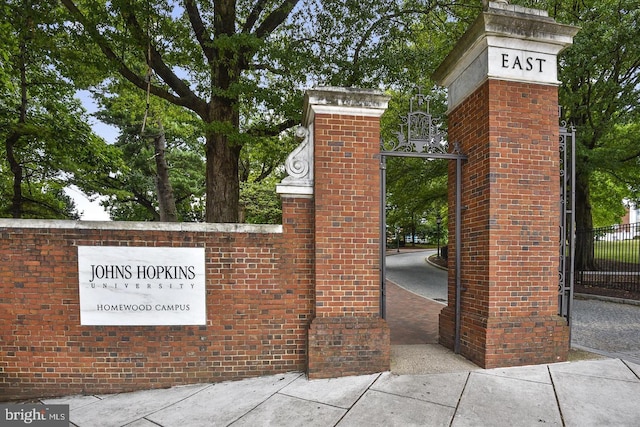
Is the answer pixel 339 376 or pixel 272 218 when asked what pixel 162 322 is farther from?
pixel 272 218

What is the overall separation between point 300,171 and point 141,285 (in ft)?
7.84

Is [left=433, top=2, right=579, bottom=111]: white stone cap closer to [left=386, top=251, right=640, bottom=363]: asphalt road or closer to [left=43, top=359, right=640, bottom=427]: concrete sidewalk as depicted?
[left=43, top=359, right=640, bottom=427]: concrete sidewalk

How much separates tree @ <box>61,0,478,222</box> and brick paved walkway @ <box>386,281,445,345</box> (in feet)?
14.9

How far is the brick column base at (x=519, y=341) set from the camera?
419 centimetres

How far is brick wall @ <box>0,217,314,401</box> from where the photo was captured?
13.1 ft

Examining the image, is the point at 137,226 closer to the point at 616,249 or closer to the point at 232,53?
the point at 232,53

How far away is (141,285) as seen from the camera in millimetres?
4102

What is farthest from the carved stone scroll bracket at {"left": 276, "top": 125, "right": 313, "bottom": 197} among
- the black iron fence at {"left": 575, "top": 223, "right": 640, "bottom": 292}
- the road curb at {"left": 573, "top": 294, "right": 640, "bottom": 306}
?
the black iron fence at {"left": 575, "top": 223, "right": 640, "bottom": 292}

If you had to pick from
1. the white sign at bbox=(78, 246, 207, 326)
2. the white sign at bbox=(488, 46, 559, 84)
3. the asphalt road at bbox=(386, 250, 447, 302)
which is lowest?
the asphalt road at bbox=(386, 250, 447, 302)

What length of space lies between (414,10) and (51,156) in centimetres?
1212

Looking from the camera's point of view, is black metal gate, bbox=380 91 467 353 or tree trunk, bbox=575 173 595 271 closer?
black metal gate, bbox=380 91 467 353

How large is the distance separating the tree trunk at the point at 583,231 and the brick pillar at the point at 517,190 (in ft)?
31.7

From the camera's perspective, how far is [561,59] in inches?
359

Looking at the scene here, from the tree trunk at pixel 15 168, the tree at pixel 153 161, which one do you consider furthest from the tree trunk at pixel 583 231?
the tree trunk at pixel 15 168
